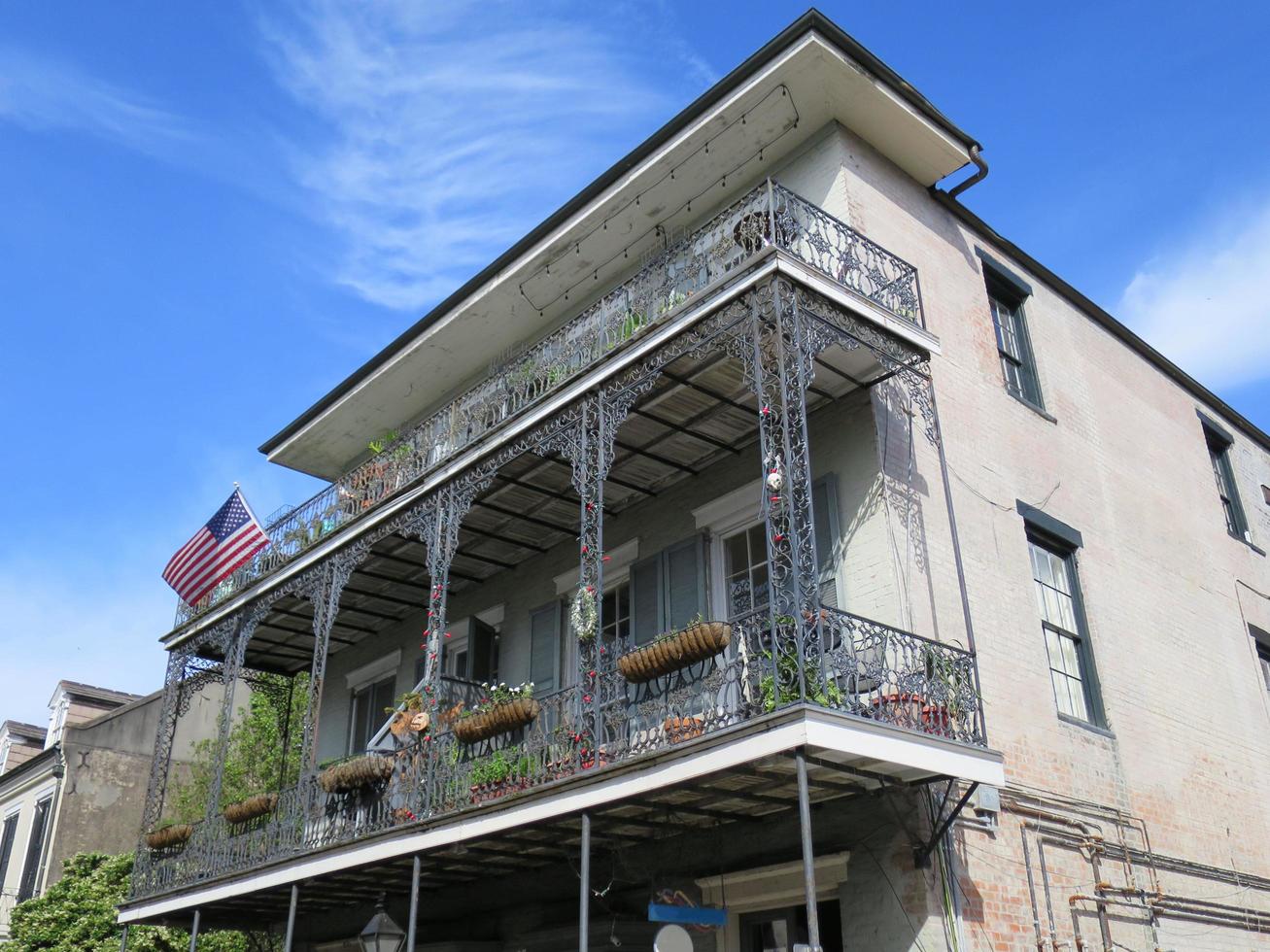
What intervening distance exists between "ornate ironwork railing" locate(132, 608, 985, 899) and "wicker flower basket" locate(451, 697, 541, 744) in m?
0.11

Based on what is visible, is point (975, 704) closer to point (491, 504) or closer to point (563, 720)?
point (563, 720)

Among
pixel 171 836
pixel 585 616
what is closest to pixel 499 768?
pixel 585 616

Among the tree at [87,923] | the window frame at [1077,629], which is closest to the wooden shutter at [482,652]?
the window frame at [1077,629]

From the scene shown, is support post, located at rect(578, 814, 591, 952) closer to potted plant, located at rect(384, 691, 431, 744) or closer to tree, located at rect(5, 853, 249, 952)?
potted plant, located at rect(384, 691, 431, 744)

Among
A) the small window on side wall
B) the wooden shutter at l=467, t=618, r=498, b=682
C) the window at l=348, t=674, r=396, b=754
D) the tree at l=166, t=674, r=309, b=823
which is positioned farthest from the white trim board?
the tree at l=166, t=674, r=309, b=823

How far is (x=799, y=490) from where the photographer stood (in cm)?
978

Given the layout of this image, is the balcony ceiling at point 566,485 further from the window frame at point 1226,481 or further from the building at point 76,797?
the building at point 76,797

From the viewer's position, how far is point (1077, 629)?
463 inches

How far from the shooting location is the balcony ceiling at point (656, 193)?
1153 cm

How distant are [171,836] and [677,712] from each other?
Answer: 8613 mm

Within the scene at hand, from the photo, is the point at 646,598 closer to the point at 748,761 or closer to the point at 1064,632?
the point at 1064,632

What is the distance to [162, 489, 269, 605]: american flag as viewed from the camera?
49.2ft

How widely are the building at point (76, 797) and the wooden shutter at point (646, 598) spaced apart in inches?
547

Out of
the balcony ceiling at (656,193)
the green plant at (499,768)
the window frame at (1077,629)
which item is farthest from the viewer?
the balcony ceiling at (656,193)
